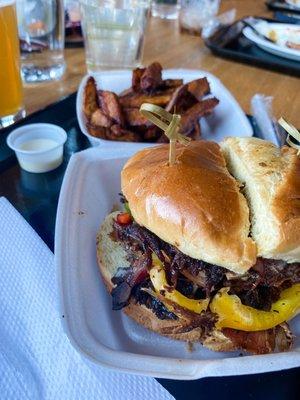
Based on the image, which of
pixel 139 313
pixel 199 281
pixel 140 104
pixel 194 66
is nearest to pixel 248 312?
pixel 199 281

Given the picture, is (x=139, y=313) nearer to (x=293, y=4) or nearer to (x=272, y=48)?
(x=272, y=48)

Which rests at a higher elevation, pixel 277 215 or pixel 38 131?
pixel 277 215

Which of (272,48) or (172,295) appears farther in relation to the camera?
(272,48)

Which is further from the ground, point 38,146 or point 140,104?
point 140,104

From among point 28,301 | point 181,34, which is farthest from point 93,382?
point 181,34

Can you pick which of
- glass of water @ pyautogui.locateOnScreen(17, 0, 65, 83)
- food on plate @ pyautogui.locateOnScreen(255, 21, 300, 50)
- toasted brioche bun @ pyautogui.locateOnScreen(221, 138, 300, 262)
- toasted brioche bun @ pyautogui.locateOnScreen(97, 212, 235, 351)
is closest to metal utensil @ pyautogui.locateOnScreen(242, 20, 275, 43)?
food on plate @ pyautogui.locateOnScreen(255, 21, 300, 50)

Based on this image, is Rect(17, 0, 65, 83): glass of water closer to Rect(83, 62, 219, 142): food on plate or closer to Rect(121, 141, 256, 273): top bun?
Rect(83, 62, 219, 142): food on plate

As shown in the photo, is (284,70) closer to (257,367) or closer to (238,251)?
(238,251)
